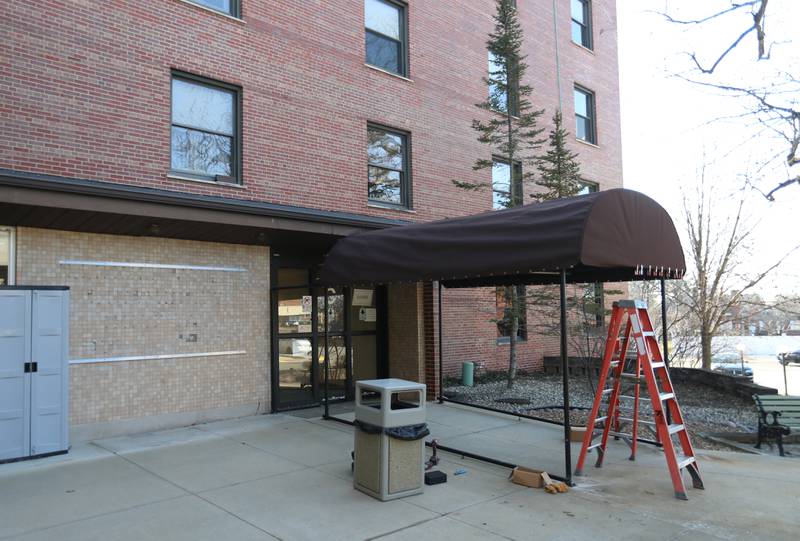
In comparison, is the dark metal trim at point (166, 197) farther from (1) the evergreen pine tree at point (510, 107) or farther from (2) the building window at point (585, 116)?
(2) the building window at point (585, 116)

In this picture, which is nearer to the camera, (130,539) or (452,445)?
(130,539)

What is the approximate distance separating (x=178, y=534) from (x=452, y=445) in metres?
3.97

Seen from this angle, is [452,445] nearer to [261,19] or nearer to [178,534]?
[178,534]

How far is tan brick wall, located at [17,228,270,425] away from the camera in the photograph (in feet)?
25.8

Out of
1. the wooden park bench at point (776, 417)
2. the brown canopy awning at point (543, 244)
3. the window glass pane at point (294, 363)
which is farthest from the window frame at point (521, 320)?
the wooden park bench at point (776, 417)

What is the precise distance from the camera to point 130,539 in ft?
15.1

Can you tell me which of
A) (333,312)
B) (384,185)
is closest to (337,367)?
(333,312)

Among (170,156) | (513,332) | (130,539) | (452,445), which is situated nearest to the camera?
(130,539)

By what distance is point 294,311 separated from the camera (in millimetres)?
10453

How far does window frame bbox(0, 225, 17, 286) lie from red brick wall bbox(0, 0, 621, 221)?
2.79ft

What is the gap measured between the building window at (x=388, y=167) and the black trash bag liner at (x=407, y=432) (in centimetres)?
678

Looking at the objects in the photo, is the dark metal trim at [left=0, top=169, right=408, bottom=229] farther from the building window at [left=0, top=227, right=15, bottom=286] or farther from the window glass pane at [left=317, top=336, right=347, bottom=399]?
the window glass pane at [left=317, top=336, right=347, bottom=399]

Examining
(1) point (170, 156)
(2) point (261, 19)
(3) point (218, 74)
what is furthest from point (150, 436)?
(2) point (261, 19)

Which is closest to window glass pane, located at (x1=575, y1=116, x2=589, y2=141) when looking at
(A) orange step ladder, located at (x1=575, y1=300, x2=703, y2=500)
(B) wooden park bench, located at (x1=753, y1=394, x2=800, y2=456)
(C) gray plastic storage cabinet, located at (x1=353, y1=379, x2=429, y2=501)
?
(B) wooden park bench, located at (x1=753, y1=394, x2=800, y2=456)
